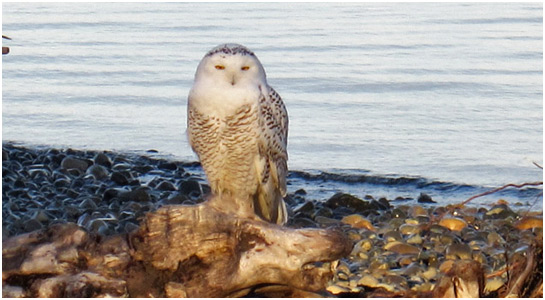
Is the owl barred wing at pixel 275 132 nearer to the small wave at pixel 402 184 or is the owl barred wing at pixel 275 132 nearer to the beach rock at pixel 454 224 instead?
the beach rock at pixel 454 224

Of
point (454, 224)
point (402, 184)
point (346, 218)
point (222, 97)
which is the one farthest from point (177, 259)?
point (402, 184)

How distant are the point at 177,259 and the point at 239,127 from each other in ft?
4.47

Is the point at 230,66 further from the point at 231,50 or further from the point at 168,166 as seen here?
the point at 168,166

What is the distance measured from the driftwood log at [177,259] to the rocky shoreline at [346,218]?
0.63ft

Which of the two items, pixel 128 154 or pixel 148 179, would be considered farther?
pixel 128 154

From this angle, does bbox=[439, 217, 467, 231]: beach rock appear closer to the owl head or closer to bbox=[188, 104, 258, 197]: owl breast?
bbox=[188, 104, 258, 197]: owl breast

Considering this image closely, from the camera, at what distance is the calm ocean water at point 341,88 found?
839cm

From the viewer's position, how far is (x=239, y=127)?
207 inches

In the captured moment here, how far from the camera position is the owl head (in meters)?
5.10

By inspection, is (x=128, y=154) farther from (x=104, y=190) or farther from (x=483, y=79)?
(x=483, y=79)

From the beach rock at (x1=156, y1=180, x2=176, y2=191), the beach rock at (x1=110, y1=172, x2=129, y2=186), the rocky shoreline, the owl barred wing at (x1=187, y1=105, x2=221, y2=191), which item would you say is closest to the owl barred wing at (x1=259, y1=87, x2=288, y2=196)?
the owl barred wing at (x1=187, y1=105, x2=221, y2=191)

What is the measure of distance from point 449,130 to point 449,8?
877 cm

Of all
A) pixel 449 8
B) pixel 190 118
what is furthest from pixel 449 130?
pixel 449 8

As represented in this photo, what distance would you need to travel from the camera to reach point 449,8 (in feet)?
57.5
